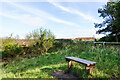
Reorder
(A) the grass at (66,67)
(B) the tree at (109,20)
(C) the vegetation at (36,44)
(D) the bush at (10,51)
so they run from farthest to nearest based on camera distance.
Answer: (B) the tree at (109,20) < (C) the vegetation at (36,44) < (D) the bush at (10,51) < (A) the grass at (66,67)

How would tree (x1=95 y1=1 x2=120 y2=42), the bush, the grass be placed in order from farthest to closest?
tree (x1=95 y1=1 x2=120 y2=42)
the bush
the grass

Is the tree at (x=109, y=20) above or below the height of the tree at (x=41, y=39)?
above

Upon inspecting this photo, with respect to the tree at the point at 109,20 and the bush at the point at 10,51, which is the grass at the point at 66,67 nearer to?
the bush at the point at 10,51

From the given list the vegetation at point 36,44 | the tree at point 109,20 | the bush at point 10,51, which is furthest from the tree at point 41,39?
the tree at point 109,20

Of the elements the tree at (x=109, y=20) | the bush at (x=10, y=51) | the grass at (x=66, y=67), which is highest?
the tree at (x=109, y=20)

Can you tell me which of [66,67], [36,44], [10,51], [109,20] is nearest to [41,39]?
[36,44]

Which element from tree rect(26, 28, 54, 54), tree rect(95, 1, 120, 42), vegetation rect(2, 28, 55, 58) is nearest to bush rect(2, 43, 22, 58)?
vegetation rect(2, 28, 55, 58)

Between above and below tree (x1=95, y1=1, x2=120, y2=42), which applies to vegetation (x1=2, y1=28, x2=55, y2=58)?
below

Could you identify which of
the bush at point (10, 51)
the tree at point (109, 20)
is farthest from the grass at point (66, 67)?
the tree at point (109, 20)

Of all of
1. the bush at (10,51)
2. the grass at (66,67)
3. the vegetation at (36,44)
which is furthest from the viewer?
the vegetation at (36,44)

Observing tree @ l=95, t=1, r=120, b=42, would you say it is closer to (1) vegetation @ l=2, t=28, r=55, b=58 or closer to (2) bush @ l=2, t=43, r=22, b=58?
(1) vegetation @ l=2, t=28, r=55, b=58

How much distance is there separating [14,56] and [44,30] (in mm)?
3404

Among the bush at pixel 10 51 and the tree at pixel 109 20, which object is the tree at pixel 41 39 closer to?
the bush at pixel 10 51

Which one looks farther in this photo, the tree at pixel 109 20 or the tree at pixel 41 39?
the tree at pixel 109 20
